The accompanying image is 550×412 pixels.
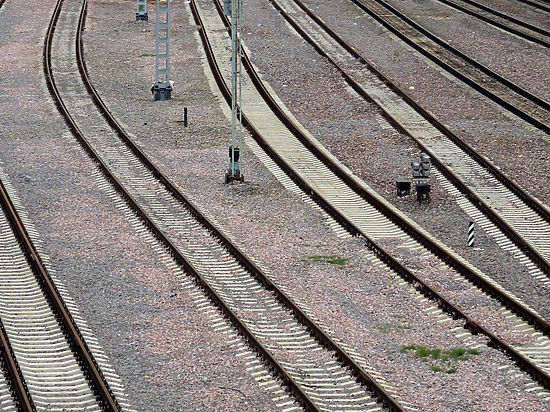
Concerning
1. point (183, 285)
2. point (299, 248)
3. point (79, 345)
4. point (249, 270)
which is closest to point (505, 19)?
point (299, 248)

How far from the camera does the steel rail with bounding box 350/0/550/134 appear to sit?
30328mm

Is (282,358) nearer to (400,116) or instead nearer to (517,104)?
(400,116)

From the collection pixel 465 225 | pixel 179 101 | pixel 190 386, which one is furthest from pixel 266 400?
pixel 179 101

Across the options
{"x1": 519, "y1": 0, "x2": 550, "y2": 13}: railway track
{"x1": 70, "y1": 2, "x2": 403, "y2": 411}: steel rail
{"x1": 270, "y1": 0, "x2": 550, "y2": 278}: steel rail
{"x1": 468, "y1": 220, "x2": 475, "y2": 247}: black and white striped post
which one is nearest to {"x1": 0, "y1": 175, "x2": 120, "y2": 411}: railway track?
{"x1": 70, "y1": 2, "x2": 403, "y2": 411}: steel rail

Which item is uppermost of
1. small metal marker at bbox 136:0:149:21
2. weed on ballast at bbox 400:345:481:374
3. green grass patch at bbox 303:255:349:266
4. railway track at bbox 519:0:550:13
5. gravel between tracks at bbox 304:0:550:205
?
weed on ballast at bbox 400:345:481:374

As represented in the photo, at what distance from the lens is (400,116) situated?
29906mm

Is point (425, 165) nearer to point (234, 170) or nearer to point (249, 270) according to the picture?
point (234, 170)

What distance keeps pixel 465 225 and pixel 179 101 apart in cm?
1263

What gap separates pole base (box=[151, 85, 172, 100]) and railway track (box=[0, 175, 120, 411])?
40.4ft

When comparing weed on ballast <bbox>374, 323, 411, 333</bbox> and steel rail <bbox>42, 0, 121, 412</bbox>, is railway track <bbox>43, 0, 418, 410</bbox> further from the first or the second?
steel rail <bbox>42, 0, 121, 412</bbox>

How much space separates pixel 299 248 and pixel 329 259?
2.62 ft

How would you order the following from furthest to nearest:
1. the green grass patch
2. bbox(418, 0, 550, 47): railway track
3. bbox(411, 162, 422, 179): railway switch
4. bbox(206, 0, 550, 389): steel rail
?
bbox(418, 0, 550, 47): railway track, bbox(411, 162, 422, 179): railway switch, the green grass patch, bbox(206, 0, 550, 389): steel rail

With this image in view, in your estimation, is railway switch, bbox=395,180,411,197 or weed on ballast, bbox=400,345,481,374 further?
railway switch, bbox=395,180,411,197

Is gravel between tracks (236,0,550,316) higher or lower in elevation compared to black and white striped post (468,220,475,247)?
lower
